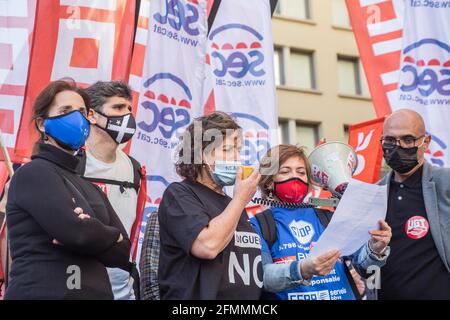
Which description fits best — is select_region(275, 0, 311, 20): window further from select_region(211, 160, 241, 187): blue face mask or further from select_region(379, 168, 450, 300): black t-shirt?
select_region(211, 160, 241, 187): blue face mask

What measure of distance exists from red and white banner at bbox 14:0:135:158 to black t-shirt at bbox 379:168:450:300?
8.49ft

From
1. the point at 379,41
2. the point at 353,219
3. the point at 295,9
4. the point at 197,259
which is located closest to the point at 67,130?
the point at 197,259

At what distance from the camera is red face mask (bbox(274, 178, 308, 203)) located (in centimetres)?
435

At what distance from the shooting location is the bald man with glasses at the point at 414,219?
4.55m

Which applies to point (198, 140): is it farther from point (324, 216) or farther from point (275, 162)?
point (324, 216)

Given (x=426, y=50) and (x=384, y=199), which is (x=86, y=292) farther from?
(x=426, y=50)

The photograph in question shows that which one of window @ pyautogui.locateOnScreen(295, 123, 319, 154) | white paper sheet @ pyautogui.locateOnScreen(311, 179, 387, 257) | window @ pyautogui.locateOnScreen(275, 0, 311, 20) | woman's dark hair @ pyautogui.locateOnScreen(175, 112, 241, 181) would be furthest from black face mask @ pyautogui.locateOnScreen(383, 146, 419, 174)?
window @ pyautogui.locateOnScreen(275, 0, 311, 20)

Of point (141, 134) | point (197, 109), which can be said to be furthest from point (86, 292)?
point (197, 109)

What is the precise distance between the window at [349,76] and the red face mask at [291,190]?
22.9m

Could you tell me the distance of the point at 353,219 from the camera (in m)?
3.93

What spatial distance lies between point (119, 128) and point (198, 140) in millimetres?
1206

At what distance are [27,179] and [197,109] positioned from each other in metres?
3.29

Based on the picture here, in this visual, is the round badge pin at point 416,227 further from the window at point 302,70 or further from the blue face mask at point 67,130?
the window at point 302,70

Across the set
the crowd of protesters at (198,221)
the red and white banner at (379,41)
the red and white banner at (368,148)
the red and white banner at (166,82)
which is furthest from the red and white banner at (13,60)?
the red and white banner at (379,41)
